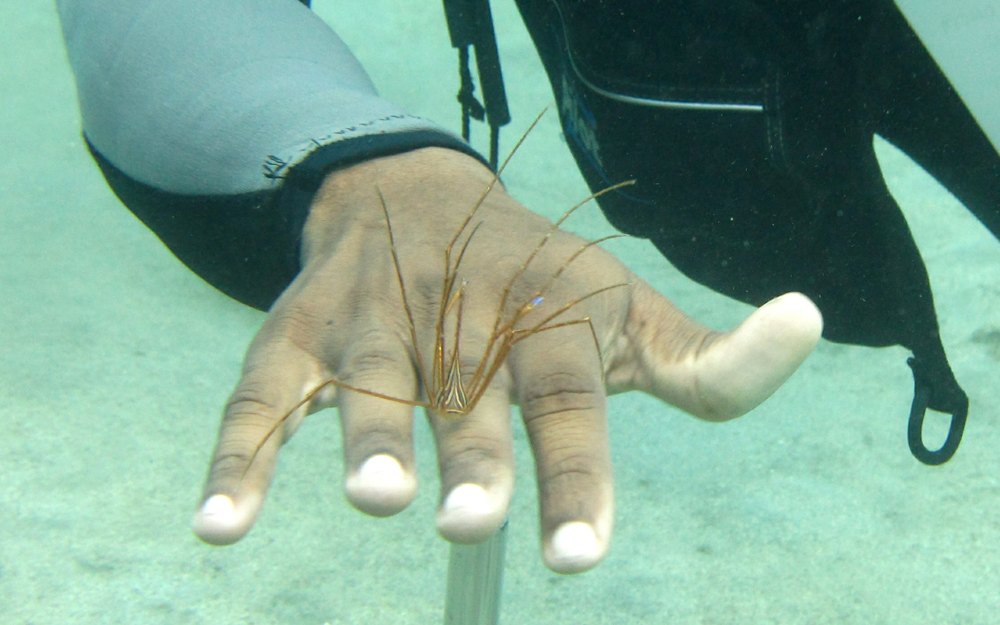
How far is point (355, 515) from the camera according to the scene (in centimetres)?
263

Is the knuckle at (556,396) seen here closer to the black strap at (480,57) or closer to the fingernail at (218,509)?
the fingernail at (218,509)

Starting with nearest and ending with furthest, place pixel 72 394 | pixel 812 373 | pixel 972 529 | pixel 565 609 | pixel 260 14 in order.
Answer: pixel 260 14, pixel 565 609, pixel 972 529, pixel 72 394, pixel 812 373

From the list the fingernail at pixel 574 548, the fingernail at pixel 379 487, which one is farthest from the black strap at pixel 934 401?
the fingernail at pixel 379 487

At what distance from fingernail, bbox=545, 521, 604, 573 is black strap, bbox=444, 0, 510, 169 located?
3.92 feet

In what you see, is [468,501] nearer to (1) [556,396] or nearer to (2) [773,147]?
(1) [556,396]

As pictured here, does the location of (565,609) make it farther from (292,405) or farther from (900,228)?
(292,405)

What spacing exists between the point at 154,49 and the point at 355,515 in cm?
161

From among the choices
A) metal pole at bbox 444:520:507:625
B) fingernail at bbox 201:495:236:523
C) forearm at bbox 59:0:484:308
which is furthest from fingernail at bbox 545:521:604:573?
forearm at bbox 59:0:484:308

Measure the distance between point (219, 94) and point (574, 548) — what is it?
1014 mm

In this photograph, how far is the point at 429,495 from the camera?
2734 millimetres

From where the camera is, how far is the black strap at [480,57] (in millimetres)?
1899

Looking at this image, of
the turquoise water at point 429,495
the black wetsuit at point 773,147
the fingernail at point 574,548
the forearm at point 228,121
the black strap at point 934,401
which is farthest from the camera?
the turquoise water at point 429,495

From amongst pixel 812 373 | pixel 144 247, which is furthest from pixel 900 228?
pixel 144 247

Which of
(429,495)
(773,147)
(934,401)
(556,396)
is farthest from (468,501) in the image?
(429,495)
